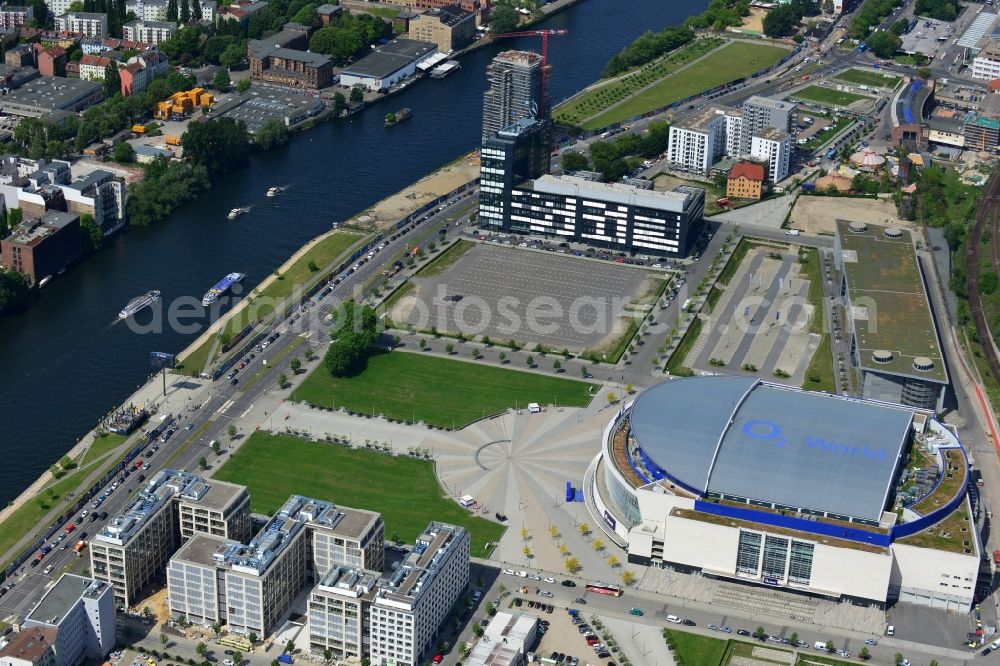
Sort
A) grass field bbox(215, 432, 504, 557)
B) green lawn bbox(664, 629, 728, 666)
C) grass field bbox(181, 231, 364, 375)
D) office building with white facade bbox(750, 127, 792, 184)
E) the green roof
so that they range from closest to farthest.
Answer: green lawn bbox(664, 629, 728, 666) < grass field bbox(215, 432, 504, 557) < the green roof < grass field bbox(181, 231, 364, 375) < office building with white facade bbox(750, 127, 792, 184)

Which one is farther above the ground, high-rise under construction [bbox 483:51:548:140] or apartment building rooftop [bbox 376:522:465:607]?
high-rise under construction [bbox 483:51:548:140]

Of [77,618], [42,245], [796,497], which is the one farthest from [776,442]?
[42,245]

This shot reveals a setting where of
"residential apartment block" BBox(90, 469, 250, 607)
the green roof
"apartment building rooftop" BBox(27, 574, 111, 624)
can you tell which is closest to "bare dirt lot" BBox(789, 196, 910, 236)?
the green roof

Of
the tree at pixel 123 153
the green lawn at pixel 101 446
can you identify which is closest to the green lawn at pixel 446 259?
the tree at pixel 123 153

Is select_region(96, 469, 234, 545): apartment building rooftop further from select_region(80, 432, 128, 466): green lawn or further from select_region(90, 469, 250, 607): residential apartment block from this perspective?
select_region(80, 432, 128, 466): green lawn

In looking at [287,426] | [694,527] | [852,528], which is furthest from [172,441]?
[852,528]

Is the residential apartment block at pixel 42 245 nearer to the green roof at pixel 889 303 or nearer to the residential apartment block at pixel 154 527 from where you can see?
the residential apartment block at pixel 154 527

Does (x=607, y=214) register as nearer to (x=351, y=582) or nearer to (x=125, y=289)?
(x=125, y=289)
